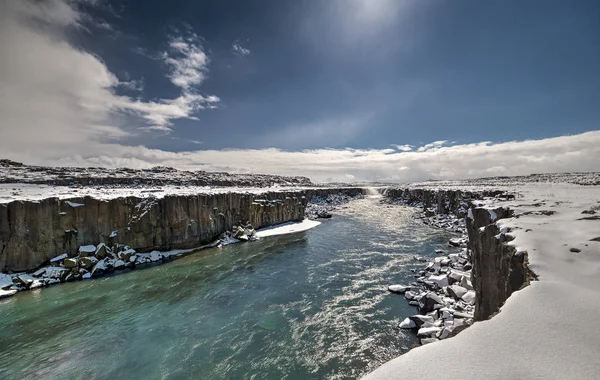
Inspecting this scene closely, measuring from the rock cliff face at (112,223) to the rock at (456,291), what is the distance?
23417 millimetres

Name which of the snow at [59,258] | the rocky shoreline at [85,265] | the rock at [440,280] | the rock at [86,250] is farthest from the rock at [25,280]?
the rock at [440,280]

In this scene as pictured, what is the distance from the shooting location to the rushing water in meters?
9.84

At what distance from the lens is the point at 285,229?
120ft

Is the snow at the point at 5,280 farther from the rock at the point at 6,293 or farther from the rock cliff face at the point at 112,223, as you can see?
the rock cliff face at the point at 112,223

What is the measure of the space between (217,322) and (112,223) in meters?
15.9

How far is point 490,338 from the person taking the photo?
4008 millimetres

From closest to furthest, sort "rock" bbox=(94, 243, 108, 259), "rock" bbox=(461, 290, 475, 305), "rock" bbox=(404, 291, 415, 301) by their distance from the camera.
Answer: "rock" bbox=(461, 290, 475, 305), "rock" bbox=(404, 291, 415, 301), "rock" bbox=(94, 243, 108, 259)

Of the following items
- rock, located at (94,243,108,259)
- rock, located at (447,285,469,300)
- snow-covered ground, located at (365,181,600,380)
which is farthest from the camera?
rock, located at (94,243,108,259)

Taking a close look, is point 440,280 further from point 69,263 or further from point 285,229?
point 69,263

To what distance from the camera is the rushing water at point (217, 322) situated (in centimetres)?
984

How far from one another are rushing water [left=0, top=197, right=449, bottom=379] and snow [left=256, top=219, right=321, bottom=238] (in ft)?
39.6

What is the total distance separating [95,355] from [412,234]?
96.0ft

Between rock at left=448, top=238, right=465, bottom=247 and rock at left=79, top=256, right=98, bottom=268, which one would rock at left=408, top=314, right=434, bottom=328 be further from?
rock at left=79, top=256, right=98, bottom=268

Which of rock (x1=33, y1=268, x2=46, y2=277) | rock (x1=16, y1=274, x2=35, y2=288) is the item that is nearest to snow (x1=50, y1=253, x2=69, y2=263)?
rock (x1=33, y1=268, x2=46, y2=277)
